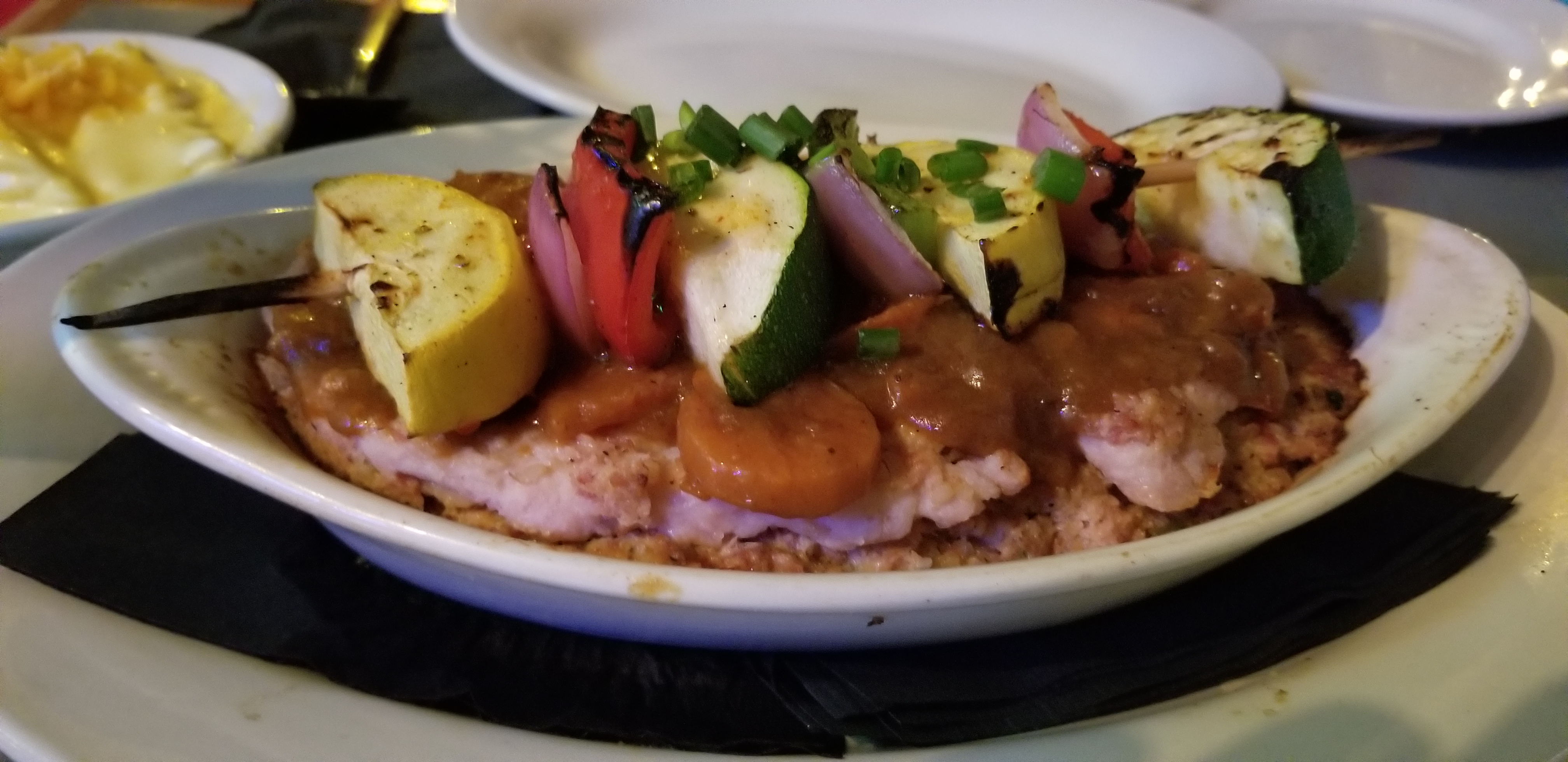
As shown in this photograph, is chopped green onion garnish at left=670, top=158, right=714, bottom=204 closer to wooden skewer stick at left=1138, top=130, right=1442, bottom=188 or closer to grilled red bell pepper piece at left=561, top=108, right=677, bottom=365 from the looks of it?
grilled red bell pepper piece at left=561, top=108, right=677, bottom=365

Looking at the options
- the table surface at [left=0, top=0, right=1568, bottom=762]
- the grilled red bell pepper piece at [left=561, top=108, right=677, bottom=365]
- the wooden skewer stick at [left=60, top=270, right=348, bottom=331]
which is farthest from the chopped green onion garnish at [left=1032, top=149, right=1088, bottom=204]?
the table surface at [left=0, top=0, right=1568, bottom=762]

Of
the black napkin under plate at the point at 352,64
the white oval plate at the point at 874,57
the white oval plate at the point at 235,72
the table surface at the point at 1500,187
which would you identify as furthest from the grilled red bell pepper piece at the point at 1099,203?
the white oval plate at the point at 235,72

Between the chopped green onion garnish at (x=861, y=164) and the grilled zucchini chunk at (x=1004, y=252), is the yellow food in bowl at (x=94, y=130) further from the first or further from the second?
the grilled zucchini chunk at (x=1004, y=252)

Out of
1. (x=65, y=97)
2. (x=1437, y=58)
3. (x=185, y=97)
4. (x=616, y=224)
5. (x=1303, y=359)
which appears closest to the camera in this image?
(x=616, y=224)

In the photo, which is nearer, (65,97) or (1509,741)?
(1509,741)

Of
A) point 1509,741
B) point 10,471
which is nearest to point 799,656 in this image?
point 1509,741

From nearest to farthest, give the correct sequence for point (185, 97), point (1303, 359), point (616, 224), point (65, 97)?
point (616, 224) < point (1303, 359) < point (65, 97) < point (185, 97)

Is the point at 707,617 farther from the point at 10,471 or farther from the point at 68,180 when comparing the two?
the point at 68,180
